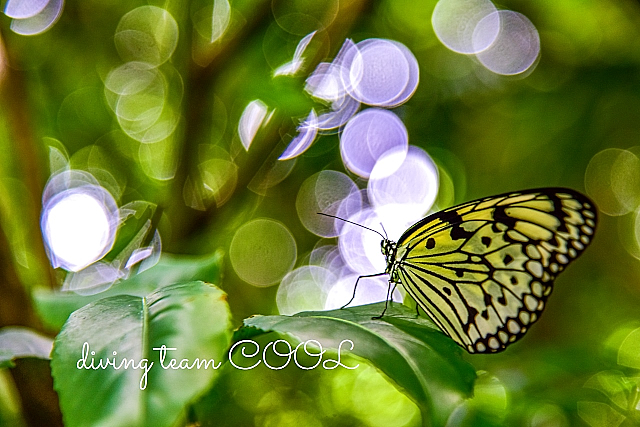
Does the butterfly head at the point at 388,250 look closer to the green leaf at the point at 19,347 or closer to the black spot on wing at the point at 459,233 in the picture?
the black spot on wing at the point at 459,233

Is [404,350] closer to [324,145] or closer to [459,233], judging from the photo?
[459,233]

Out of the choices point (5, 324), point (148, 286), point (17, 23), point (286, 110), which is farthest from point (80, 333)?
point (17, 23)

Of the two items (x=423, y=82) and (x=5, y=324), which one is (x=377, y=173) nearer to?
(x=423, y=82)

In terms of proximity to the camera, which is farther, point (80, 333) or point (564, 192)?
point (564, 192)

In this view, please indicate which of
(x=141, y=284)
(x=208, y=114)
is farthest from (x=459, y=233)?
(x=208, y=114)

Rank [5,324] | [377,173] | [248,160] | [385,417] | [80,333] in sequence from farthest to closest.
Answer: [377,173] → [385,417] → [248,160] → [5,324] → [80,333]

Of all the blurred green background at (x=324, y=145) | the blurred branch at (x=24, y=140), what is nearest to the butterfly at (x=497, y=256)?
the blurred green background at (x=324, y=145)

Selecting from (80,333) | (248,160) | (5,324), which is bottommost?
→ (5,324)
